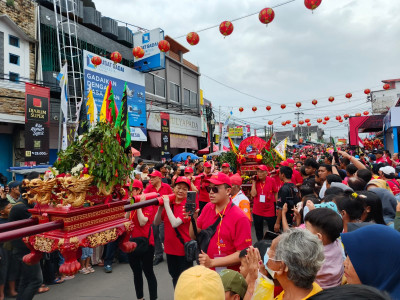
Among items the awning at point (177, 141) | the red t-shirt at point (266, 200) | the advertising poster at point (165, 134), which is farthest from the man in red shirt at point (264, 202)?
the advertising poster at point (165, 134)

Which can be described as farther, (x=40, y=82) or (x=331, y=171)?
(x=40, y=82)

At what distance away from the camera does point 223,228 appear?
9.25 feet

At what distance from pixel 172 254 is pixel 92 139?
2.01 metres

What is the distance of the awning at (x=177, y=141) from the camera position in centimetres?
1864

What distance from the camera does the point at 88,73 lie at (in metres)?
14.0

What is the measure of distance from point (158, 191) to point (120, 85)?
1291cm

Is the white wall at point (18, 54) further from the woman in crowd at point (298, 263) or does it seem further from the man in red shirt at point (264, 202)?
the woman in crowd at point (298, 263)

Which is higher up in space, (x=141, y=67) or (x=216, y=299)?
(x=141, y=67)

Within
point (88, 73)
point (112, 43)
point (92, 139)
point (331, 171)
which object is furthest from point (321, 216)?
point (112, 43)

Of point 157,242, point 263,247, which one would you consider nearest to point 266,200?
point 157,242

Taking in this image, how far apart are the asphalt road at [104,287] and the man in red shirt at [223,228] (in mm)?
1971

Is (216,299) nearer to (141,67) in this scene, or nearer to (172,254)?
(172,254)

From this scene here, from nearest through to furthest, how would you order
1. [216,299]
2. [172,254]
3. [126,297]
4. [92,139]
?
[216,299], [92,139], [172,254], [126,297]

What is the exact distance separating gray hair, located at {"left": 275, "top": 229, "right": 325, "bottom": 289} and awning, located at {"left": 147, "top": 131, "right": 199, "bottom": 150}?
1731 centimetres
